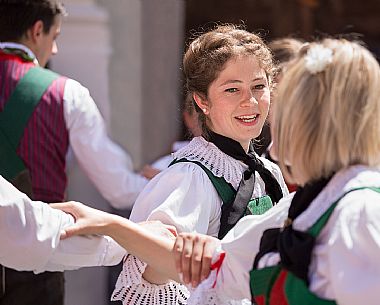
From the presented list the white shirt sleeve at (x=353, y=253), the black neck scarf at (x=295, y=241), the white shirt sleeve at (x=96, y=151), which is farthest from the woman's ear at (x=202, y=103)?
the white shirt sleeve at (x=96, y=151)

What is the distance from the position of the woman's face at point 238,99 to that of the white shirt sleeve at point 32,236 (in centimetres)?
51

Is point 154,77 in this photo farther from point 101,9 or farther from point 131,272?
point 131,272

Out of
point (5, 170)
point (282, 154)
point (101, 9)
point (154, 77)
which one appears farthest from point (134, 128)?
point (282, 154)

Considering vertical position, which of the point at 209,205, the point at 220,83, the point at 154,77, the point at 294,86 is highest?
the point at 294,86

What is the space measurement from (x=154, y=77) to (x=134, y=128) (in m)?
0.30

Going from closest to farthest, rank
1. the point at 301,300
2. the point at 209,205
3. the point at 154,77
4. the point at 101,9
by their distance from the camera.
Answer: the point at 301,300 → the point at 209,205 → the point at 101,9 → the point at 154,77

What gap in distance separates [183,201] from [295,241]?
1.79ft

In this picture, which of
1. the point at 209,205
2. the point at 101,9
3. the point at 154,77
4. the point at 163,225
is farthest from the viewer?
the point at 154,77

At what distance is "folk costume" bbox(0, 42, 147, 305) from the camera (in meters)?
3.01

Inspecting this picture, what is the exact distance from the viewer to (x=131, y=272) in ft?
6.98

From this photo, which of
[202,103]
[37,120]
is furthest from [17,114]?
[202,103]

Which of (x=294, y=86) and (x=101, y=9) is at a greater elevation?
(x=294, y=86)

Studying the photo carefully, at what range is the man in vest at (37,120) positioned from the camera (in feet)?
9.86

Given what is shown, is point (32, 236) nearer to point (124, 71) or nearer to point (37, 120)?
point (37, 120)
